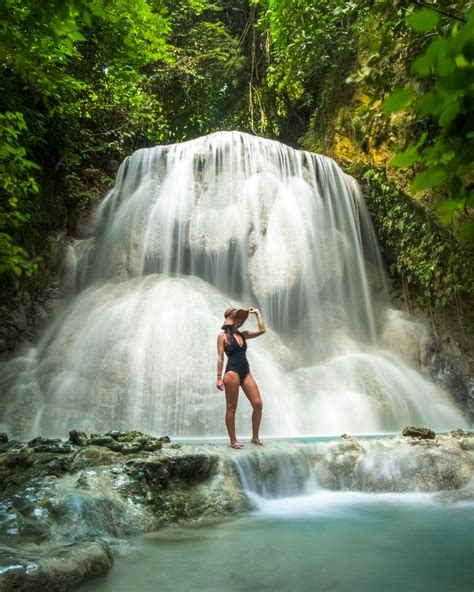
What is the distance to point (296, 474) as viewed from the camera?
5.01m

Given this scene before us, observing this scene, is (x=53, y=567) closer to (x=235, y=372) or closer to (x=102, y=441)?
(x=102, y=441)

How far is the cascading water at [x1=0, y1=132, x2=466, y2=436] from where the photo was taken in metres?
7.48

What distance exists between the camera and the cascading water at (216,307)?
748 centimetres

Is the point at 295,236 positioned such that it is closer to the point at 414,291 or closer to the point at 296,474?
the point at 414,291

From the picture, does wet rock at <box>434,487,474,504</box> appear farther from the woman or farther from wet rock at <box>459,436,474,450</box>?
the woman

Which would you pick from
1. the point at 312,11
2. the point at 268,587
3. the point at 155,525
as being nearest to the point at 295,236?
the point at 312,11

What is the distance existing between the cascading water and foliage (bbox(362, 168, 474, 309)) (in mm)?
591

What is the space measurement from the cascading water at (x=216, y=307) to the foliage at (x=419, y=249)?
1.94 ft

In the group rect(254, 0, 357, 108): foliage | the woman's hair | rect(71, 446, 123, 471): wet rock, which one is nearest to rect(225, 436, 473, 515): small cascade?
rect(71, 446, 123, 471): wet rock

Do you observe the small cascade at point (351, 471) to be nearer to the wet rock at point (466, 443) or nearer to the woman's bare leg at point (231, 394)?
the wet rock at point (466, 443)

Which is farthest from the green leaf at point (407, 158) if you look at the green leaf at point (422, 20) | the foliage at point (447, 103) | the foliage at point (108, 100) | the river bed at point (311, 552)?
the foliage at point (108, 100)

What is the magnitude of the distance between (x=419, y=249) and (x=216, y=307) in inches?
185

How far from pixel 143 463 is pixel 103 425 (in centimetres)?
288

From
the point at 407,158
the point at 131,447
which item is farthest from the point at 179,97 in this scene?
the point at 407,158
